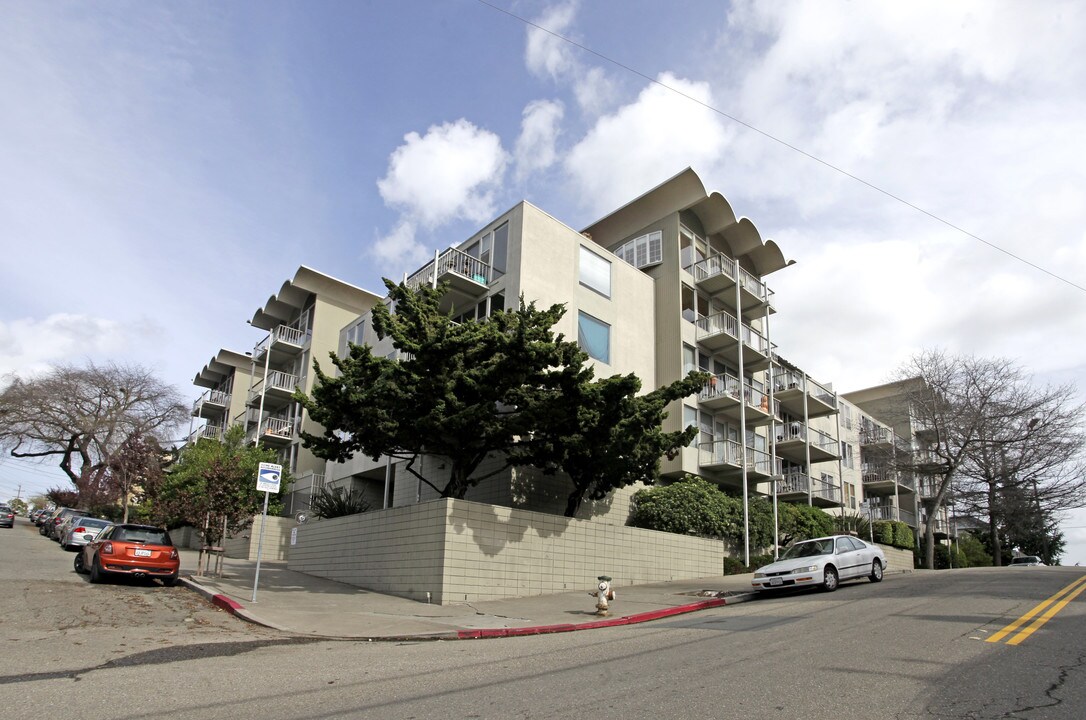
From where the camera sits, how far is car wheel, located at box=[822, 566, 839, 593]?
16442mm

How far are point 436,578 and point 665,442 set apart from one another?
6.94m

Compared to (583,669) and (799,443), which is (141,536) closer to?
(583,669)

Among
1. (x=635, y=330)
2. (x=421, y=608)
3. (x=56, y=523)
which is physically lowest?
(x=421, y=608)

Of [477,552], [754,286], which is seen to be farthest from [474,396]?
[754,286]

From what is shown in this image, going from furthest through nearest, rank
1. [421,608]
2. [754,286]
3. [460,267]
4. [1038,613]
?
[754,286], [460,267], [421,608], [1038,613]

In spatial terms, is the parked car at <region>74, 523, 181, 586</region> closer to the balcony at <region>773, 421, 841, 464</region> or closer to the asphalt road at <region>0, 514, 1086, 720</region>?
the asphalt road at <region>0, 514, 1086, 720</region>

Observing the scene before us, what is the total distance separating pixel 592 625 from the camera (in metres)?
12.7

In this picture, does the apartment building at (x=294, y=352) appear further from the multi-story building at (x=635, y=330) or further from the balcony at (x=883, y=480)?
the balcony at (x=883, y=480)

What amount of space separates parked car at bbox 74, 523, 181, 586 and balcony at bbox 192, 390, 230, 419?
31.4 meters

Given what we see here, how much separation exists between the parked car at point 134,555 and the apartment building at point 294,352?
1516cm

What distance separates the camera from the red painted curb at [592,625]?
37.3ft

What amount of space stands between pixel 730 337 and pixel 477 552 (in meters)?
17.5

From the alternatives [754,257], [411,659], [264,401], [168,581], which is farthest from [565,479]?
[264,401]

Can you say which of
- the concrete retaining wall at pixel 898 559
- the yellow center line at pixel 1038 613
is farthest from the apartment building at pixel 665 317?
the yellow center line at pixel 1038 613
